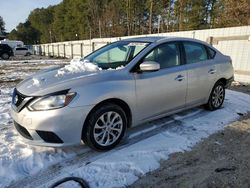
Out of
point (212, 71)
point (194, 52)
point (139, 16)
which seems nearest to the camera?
point (194, 52)

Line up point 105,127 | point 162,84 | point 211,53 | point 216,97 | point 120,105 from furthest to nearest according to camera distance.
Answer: point 216,97 < point 211,53 < point 162,84 < point 120,105 < point 105,127

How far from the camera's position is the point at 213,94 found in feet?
17.4

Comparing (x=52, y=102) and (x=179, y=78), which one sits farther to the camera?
(x=179, y=78)

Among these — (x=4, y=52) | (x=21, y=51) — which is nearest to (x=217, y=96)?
(x=4, y=52)

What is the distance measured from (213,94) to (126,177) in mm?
3096

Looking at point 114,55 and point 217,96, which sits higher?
point 114,55

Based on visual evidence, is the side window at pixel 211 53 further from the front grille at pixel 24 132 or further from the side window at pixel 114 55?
the front grille at pixel 24 132

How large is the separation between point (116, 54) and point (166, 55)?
0.86 metres

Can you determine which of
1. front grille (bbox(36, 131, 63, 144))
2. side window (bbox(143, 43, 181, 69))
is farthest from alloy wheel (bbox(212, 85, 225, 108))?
front grille (bbox(36, 131, 63, 144))

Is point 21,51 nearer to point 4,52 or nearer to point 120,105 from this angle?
point 4,52

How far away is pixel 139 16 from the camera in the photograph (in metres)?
40.1

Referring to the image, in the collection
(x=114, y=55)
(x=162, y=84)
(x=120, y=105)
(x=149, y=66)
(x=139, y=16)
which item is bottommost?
(x=120, y=105)

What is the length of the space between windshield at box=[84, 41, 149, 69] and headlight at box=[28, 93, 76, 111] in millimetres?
1024

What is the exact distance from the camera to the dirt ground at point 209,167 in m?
2.93
